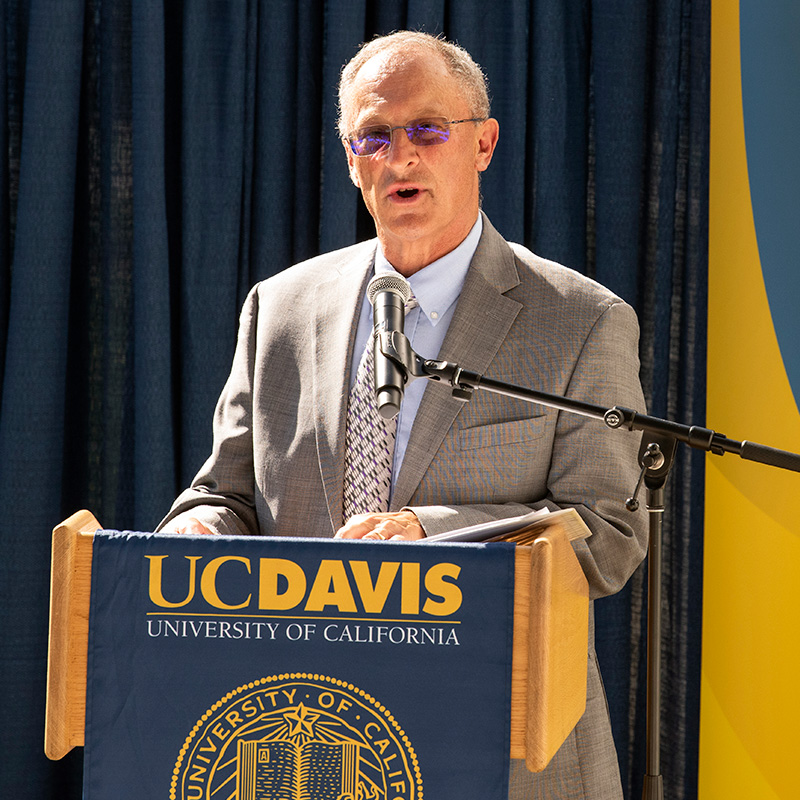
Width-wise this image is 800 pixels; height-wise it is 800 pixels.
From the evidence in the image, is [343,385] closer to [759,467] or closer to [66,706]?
[66,706]

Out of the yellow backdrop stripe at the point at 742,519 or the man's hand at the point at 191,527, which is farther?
the yellow backdrop stripe at the point at 742,519

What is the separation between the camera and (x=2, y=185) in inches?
100.0

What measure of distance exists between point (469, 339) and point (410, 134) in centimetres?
36

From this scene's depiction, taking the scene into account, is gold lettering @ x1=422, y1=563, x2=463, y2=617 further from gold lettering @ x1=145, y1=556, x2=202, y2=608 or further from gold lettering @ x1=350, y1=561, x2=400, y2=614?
gold lettering @ x1=145, y1=556, x2=202, y2=608

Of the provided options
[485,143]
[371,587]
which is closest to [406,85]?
[485,143]

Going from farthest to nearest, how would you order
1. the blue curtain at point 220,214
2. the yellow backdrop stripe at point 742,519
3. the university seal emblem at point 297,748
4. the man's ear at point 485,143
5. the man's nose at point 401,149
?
the blue curtain at point 220,214 < the yellow backdrop stripe at point 742,519 < the man's ear at point 485,143 < the man's nose at point 401,149 < the university seal emblem at point 297,748

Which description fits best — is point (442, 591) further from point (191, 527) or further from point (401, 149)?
point (401, 149)

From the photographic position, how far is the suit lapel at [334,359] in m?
1.60

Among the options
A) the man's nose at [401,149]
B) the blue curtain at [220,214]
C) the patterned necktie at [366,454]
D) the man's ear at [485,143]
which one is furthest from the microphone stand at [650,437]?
the blue curtain at [220,214]

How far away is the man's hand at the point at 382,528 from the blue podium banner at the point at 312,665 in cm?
22

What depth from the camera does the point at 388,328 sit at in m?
1.23

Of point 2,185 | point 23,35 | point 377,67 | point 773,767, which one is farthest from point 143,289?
point 773,767

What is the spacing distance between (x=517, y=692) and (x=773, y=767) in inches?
53.4

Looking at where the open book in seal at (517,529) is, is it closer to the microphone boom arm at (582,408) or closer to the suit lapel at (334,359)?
the microphone boom arm at (582,408)
